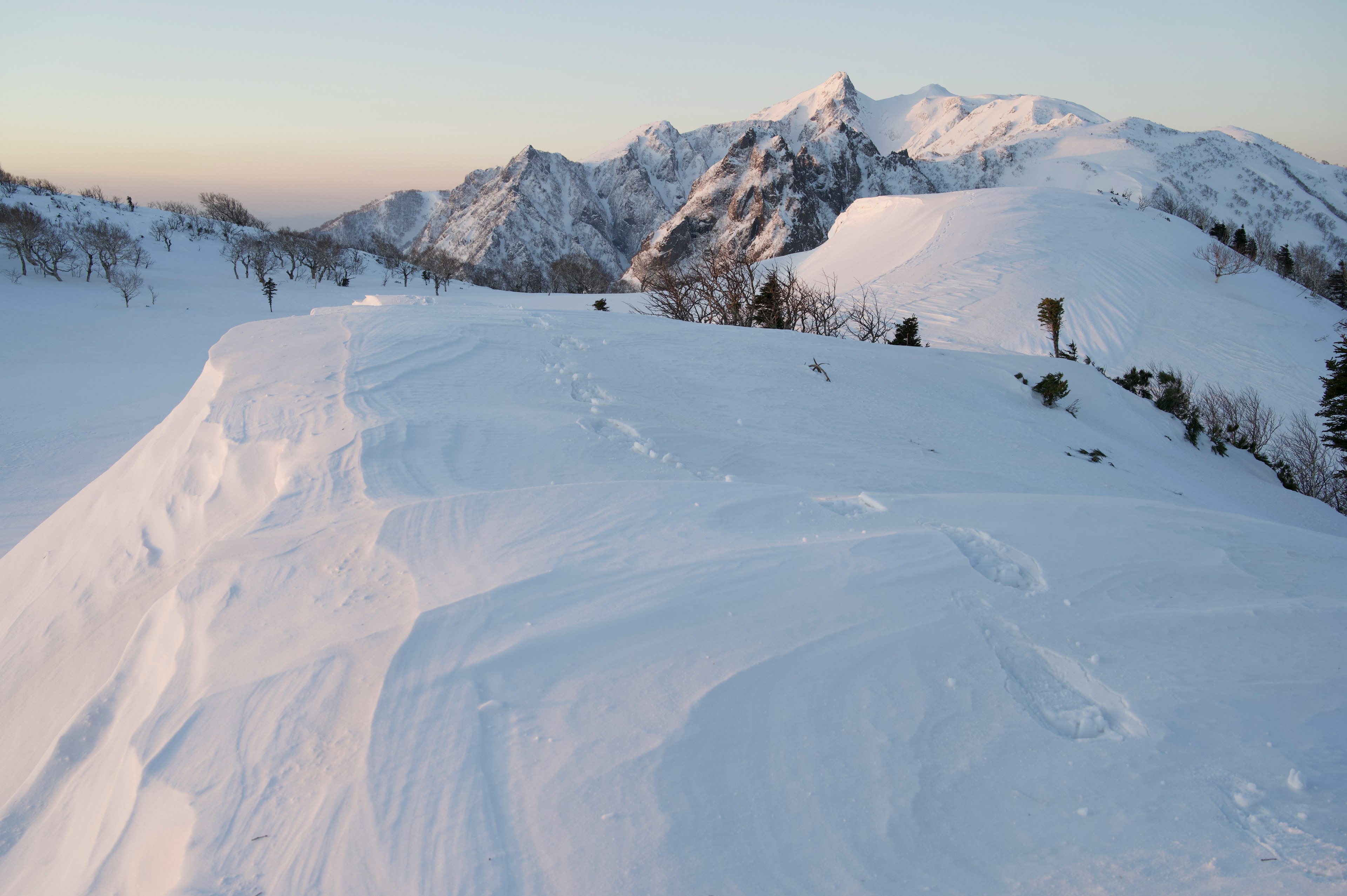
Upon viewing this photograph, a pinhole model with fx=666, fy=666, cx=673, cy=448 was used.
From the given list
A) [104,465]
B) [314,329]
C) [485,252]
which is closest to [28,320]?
[104,465]

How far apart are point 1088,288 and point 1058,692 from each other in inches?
1269

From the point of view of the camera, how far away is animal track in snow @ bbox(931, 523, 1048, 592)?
3.35 meters

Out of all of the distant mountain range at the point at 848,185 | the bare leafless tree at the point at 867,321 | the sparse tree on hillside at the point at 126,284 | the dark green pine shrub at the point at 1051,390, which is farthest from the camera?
the distant mountain range at the point at 848,185

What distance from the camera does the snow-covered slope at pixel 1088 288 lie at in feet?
79.5

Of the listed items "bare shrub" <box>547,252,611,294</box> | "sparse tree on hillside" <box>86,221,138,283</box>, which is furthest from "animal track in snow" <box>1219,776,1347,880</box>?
"bare shrub" <box>547,252,611,294</box>

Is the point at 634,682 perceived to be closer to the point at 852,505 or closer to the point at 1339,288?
the point at 852,505

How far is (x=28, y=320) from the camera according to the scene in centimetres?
3066

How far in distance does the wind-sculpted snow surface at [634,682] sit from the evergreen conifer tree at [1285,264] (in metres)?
62.3

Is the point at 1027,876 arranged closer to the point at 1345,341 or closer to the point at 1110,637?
the point at 1110,637

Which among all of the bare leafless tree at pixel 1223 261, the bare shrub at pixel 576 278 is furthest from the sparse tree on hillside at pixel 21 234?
the bare leafless tree at pixel 1223 261

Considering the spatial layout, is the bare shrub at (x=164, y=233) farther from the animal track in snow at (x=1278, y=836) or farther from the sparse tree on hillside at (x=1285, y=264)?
the sparse tree on hillside at (x=1285, y=264)

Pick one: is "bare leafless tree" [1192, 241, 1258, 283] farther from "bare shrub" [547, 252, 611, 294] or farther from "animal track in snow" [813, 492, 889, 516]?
"bare shrub" [547, 252, 611, 294]

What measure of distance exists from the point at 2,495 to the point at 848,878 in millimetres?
15816

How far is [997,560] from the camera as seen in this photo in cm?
354
